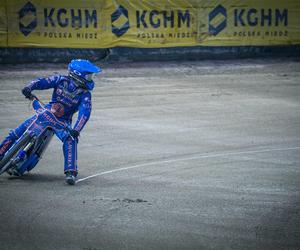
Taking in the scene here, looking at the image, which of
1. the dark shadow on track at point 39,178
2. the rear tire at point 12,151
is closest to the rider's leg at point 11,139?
the rear tire at point 12,151

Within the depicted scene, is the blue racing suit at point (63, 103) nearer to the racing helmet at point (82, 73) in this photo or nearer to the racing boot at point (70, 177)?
the racing helmet at point (82, 73)

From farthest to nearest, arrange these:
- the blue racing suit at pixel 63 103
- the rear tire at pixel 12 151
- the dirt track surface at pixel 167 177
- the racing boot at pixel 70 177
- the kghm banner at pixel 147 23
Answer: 1. the kghm banner at pixel 147 23
2. the blue racing suit at pixel 63 103
3. the racing boot at pixel 70 177
4. the rear tire at pixel 12 151
5. the dirt track surface at pixel 167 177

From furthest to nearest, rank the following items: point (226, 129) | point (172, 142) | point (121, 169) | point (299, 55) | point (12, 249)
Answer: point (299, 55) → point (226, 129) → point (172, 142) → point (121, 169) → point (12, 249)

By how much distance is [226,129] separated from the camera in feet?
46.8

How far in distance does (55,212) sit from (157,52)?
16555 millimetres

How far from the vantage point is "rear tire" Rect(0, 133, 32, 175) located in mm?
9210

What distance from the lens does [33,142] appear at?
9352 millimetres

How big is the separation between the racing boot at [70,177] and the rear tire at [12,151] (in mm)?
687

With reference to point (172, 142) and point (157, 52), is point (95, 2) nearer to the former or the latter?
point (157, 52)

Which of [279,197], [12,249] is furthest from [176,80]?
[12,249]

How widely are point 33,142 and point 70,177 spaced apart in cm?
67

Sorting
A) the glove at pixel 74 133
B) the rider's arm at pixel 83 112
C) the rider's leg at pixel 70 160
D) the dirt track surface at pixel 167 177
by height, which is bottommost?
the dirt track surface at pixel 167 177

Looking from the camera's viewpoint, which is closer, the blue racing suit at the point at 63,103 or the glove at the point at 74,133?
the glove at the point at 74,133

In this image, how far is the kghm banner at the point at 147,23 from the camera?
22.1 m
